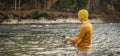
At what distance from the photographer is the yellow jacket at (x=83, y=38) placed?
12.0 meters

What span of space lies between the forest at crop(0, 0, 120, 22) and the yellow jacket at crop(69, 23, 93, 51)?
69.8 m

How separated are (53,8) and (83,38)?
92.1 meters

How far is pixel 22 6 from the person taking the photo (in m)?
100

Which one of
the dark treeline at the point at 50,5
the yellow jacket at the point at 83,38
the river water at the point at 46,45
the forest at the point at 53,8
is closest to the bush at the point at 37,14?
the forest at the point at 53,8

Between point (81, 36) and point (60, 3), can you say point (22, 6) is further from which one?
point (81, 36)

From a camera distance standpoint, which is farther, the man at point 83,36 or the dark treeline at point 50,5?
the dark treeline at point 50,5

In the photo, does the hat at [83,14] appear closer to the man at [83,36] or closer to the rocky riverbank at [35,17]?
the man at [83,36]

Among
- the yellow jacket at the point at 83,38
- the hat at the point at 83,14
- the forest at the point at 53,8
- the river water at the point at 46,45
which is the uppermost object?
the hat at the point at 83,14

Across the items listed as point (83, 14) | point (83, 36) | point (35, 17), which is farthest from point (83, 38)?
point (35, 17)

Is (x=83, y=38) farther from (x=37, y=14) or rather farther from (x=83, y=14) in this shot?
(x=37, y=14)

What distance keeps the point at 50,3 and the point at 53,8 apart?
178cm

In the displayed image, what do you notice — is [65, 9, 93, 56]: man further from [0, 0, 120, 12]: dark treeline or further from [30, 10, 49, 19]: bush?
[0, 0, 120, 12]: dark treeline

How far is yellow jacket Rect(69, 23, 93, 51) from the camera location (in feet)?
39.2

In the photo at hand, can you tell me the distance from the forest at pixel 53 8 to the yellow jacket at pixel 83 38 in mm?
69754
